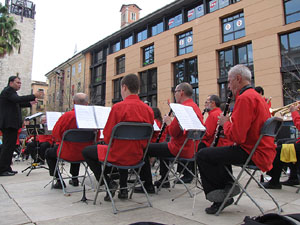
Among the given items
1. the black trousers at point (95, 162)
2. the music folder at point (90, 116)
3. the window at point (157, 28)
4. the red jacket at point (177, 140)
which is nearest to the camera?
the black trousers at point (95, 162)

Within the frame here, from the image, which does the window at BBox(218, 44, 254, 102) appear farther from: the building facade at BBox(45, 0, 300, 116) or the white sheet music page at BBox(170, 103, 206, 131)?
the white sheet music page at BBox(170, 103, 206, 131)

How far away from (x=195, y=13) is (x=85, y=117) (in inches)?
788

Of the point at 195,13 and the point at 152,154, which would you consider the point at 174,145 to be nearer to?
the point at 152,154

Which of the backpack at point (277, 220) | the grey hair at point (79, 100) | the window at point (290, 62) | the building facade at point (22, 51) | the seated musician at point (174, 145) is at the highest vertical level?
the building facade at point (22, 51)

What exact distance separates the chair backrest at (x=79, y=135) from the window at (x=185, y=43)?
18.4 m

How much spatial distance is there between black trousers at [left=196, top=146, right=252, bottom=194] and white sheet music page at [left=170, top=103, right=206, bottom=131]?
1.16 feet

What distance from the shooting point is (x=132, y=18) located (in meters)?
32.9

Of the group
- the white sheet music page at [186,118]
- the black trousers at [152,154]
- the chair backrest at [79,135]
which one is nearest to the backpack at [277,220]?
the white sheet music page at [186,118]

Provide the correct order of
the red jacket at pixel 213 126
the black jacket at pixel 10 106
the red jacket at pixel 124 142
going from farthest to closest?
the black jacket at pixel 10 106 → the red jacket at pixel 213 126 → the red jacket at pixel 124 142

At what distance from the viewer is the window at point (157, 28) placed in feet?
76.8

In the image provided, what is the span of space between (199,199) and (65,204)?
1.73m

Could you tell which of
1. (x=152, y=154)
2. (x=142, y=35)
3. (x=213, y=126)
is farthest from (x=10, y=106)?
(x=142, y=35)

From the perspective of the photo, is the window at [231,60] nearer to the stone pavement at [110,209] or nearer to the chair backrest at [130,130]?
the stone pavement at [110,209]

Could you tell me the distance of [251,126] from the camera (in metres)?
2.37
